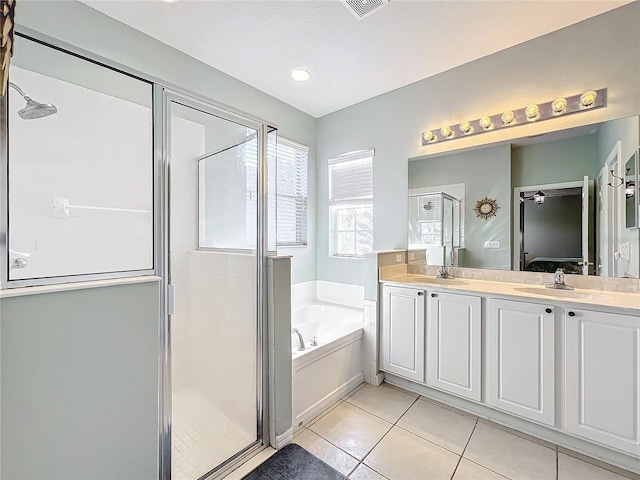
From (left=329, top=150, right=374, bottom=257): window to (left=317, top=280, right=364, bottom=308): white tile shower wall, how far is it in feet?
1.22

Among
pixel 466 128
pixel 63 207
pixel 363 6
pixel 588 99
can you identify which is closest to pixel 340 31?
pixel 363 6

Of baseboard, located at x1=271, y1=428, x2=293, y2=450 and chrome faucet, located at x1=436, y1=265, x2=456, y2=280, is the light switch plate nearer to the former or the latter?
chrome faucet, located at x1=436, y1=265, x2=456, y2=280

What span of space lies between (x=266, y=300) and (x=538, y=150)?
2.31m

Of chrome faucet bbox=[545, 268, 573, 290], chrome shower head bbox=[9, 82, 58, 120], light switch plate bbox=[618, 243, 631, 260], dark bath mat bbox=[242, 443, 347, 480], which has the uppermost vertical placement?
chrome shower head bbox=[9, 82, 58, 120]

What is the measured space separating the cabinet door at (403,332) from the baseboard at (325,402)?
0.94 feet

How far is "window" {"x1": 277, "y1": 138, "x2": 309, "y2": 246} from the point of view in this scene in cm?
327

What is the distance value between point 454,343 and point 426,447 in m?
0.72

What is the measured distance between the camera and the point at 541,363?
1.82 meters

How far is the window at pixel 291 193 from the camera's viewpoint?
3268 mm

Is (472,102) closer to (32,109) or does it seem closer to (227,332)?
(227,332)

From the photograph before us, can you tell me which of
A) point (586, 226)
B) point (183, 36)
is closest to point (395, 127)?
point (586, 226)

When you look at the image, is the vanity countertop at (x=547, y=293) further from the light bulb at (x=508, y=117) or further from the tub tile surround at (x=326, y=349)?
the light bulb at (x=508, y=117)

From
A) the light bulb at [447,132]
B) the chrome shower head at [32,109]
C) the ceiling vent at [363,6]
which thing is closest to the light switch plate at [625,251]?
the light bulb at [447,132]

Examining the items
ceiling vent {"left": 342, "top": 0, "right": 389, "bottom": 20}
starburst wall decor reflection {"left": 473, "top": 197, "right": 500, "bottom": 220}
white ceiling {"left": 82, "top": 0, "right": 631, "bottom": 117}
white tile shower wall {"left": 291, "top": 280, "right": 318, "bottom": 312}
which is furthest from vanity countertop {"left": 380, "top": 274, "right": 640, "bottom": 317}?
ceiling vent {"left": 342, "top": 0, "right": 389, "bottom": 20}
